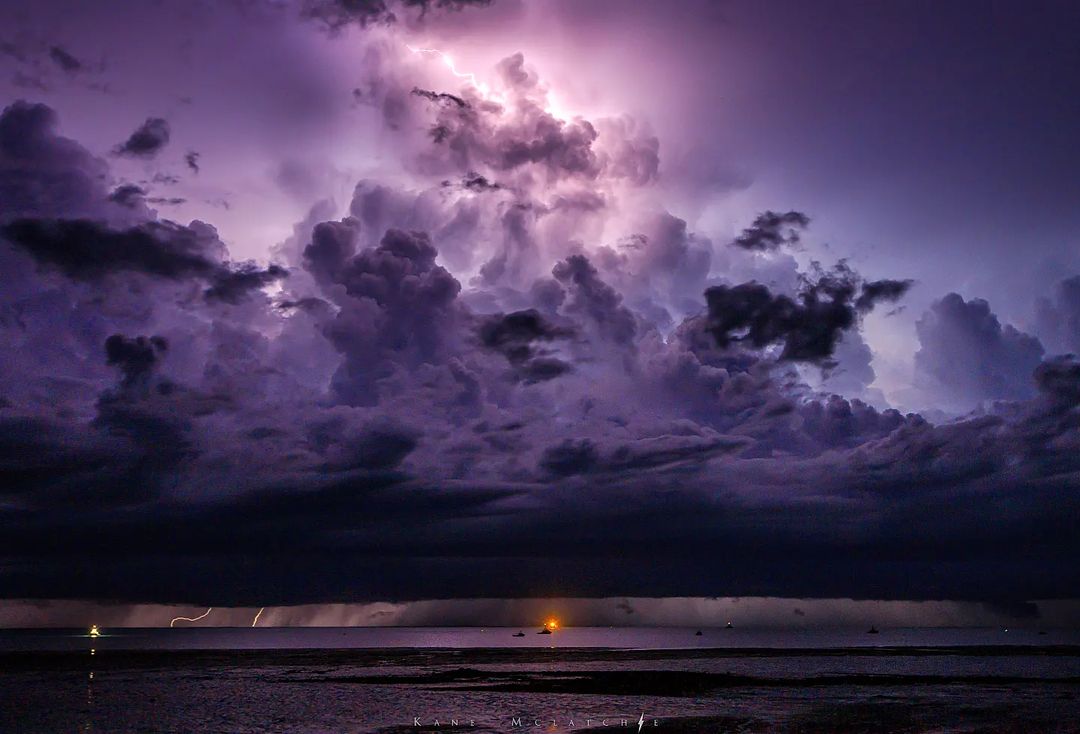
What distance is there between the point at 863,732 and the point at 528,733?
21173mm

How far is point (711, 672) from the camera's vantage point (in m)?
114

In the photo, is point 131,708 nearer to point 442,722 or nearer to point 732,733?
point 442,722

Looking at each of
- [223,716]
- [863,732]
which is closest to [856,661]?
[863,732]

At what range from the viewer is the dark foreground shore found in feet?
208

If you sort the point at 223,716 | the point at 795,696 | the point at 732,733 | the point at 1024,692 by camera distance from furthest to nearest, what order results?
the point at 1024,692 < the point at 795,696 < the point at 223,716 < the point at 732,733

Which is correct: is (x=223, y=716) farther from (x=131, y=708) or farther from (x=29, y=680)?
(x=29, y=680)

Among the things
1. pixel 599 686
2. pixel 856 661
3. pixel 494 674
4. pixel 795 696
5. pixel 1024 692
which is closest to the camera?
pixel 795 696

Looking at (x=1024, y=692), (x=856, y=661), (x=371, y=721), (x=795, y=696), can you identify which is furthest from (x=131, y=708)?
(x=856, y=661)

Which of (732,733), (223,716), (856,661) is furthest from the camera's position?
(856,661)

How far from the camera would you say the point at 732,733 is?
57031 millimetres

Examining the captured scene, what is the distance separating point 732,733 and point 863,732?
8397mm

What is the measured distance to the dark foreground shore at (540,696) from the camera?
208 feet

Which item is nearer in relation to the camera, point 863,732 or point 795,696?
point 863,732

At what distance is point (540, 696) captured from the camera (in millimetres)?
82688
